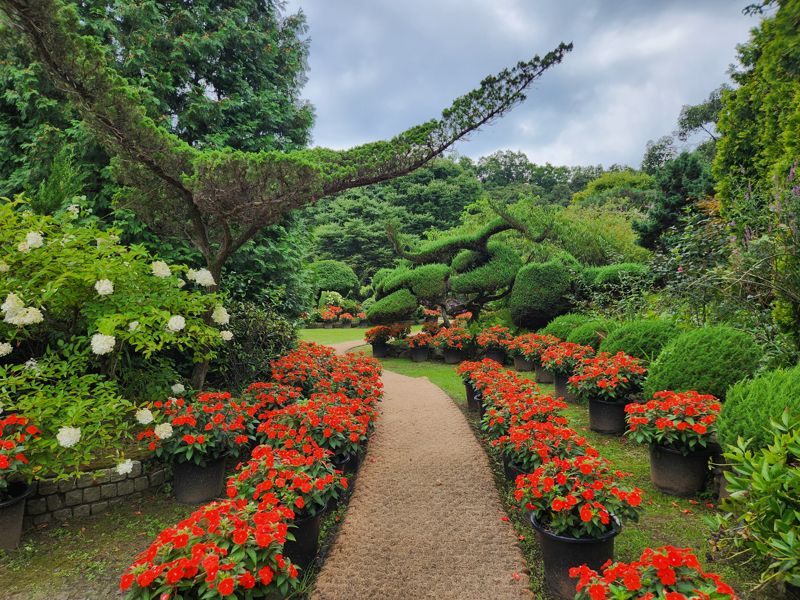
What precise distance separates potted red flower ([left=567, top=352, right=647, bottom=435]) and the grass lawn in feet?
0.52

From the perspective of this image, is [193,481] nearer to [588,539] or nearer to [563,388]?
[588,539]

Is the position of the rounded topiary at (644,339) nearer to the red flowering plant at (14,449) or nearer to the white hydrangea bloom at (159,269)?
the white hydrangea bloom at (159,269)

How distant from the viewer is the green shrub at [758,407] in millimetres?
2322

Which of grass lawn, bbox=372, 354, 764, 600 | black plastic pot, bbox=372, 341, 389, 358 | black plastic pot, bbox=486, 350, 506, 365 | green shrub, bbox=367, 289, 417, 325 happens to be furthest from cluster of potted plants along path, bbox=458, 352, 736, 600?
black plastic pot, bbox=372, 341, 389, 358

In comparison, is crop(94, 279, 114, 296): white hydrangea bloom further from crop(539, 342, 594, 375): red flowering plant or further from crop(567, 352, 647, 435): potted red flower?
crop(539, 342, 594, 375): red flowering plant

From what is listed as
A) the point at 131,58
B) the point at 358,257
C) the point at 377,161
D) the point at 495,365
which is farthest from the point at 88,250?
the point at 358,257

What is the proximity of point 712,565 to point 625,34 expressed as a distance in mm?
3687

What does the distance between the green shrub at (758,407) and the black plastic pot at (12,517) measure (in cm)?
440

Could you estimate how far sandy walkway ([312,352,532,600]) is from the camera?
7.48 ft

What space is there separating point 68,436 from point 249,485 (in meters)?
1.21

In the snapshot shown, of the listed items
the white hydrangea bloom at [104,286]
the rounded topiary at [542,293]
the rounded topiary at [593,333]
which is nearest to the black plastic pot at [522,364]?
the rounded topiary at [542,293]

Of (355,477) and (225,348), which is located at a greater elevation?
(225,348)

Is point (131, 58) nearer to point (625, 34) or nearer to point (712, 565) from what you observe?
point (625, 34)

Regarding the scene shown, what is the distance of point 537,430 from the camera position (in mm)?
2932
